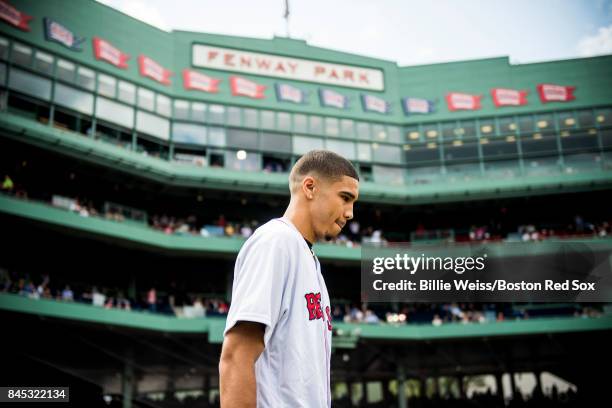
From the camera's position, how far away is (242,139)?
34.4 meters

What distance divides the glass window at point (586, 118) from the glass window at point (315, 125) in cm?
1504

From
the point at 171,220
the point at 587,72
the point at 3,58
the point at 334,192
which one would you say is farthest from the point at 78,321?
the point at 587,72

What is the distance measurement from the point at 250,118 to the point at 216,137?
230 cm

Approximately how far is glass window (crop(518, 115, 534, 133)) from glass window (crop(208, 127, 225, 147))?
1738cm

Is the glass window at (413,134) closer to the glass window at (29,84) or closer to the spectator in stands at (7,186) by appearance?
the glass window at (29,84)

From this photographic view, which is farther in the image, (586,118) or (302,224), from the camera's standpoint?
(586,118)

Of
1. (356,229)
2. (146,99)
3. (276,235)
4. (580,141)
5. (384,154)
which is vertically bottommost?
(276,235)

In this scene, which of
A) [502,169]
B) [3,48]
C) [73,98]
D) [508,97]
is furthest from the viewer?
[508,97]

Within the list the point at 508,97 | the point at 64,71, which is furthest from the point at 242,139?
the point at 508,97

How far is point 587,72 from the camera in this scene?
36.8 meters

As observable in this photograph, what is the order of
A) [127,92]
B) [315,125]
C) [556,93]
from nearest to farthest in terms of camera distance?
[127,92] < [315,125] < [556,93]

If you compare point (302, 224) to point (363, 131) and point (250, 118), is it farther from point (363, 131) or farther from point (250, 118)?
point (363, 131)

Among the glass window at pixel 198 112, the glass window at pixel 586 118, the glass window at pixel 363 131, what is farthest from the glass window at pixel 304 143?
the glass window at pixel 586 118

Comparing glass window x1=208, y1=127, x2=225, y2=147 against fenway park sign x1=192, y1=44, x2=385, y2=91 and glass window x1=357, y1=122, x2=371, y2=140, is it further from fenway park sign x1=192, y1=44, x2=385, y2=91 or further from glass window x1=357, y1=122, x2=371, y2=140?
glass window x1=357, y1=122, x2=371, y2=140
